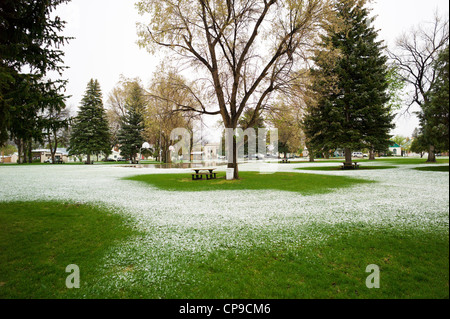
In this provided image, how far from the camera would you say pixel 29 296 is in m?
2.96

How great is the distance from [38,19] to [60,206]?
7.06m

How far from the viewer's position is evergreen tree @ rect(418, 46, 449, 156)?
3.80 ft

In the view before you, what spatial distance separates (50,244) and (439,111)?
6.53 metres

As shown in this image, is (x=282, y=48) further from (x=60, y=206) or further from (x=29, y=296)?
(x=29, y=296)

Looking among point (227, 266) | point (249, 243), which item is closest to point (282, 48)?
point (249, 243)

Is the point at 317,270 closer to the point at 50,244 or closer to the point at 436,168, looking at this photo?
the point at 436,168

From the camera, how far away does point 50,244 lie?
16.0ft

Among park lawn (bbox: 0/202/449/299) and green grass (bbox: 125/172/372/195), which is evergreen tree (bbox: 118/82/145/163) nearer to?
green grass (bbox: 125/172/372/195)

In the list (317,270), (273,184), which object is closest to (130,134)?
(273,184)

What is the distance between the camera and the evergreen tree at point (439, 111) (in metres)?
1.16

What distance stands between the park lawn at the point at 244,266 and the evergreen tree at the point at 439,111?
588 mm

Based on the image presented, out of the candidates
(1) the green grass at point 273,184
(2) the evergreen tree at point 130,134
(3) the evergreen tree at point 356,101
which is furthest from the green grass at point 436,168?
(2) the evergreen tree at point 130,134

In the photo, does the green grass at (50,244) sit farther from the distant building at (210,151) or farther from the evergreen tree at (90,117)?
the distant building at (210,151)

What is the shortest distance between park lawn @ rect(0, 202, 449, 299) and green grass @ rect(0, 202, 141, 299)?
0.05 feet
